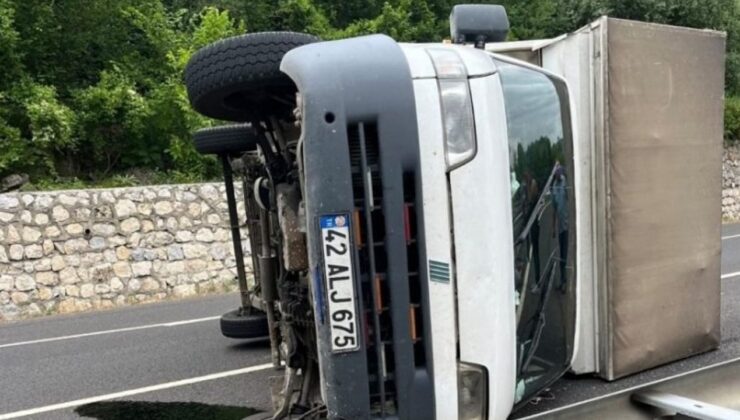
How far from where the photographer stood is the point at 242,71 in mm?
2898

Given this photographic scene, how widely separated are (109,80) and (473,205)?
12.6 m

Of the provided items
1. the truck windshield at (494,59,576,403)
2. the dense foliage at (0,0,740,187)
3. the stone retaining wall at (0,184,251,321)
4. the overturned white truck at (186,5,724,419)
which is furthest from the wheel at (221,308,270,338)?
the dense foliage at (0,0,740,187)

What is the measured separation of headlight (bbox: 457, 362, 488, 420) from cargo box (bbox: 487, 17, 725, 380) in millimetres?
1456

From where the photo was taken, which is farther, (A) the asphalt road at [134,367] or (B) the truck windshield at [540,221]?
(A) the asphalt road at [134,367]

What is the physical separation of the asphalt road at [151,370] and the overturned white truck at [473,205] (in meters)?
0.72

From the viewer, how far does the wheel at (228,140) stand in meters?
4.46

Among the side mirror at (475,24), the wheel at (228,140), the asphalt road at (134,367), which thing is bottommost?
the asphalt road at (134,367)

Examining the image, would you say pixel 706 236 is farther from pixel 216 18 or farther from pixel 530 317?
pixel 216 18

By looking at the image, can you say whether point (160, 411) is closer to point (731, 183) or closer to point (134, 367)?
point (134, 367)

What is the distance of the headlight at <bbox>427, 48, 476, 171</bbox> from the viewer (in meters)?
2.51

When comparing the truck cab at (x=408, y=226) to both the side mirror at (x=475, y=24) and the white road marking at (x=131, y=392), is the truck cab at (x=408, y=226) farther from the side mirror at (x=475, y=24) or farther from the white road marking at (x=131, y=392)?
the white road marking at (x=131, y=392)

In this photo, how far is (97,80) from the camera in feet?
47.6

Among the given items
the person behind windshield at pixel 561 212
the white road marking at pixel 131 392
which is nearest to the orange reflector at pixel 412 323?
the person behind windshield at pixel 561 212

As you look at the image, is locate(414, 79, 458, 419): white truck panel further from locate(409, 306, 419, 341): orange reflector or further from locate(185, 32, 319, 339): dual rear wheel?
locate(185, 32, 319, 339): dual rear wheel
